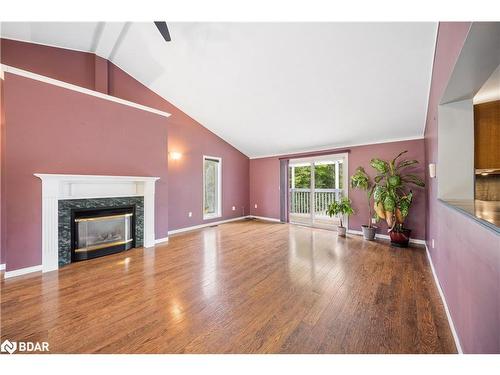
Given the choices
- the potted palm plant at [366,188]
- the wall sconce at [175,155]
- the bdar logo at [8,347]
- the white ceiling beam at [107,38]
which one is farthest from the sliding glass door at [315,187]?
the bdar logo at [8,347]

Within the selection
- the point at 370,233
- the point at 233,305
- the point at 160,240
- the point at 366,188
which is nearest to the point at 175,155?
the point at 160,240

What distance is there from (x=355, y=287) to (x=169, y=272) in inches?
86.7

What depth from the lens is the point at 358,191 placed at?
4.39 meters

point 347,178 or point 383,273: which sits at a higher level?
point 347,178

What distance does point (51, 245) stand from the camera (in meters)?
2.58

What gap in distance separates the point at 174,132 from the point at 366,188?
4.42 meters

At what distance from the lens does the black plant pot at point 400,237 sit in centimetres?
338

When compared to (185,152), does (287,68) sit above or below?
above

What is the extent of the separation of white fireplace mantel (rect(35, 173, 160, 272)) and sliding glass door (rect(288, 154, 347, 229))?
12.5 ft

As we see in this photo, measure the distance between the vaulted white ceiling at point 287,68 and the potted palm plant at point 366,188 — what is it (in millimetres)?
→ 812

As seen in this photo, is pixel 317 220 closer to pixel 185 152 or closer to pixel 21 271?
pixel 185 152

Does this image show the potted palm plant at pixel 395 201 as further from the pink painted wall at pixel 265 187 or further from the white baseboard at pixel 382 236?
the pink painted wall at pixel 265 187
